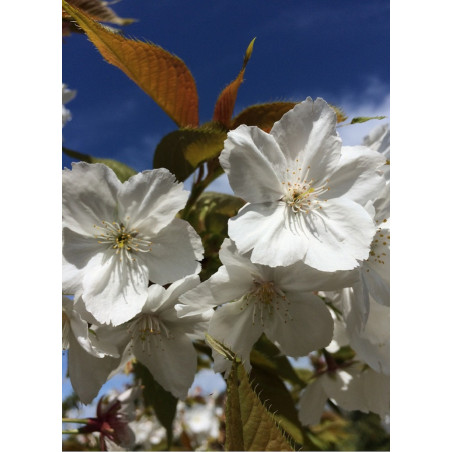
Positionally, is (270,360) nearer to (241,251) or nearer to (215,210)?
(215,210)

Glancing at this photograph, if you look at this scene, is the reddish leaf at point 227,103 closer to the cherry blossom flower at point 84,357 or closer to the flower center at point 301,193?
the flower center at point 301,193

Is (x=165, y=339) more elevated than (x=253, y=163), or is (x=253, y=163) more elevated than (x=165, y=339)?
(x=253, y=163)

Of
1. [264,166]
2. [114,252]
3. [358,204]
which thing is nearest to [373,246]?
[358,204]

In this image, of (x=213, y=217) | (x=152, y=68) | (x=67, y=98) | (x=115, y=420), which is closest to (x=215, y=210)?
(x=213, y=217)

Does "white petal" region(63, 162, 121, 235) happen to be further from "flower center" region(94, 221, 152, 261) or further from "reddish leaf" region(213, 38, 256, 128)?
"reddish leaf" region(213, 38, 256, 128)
